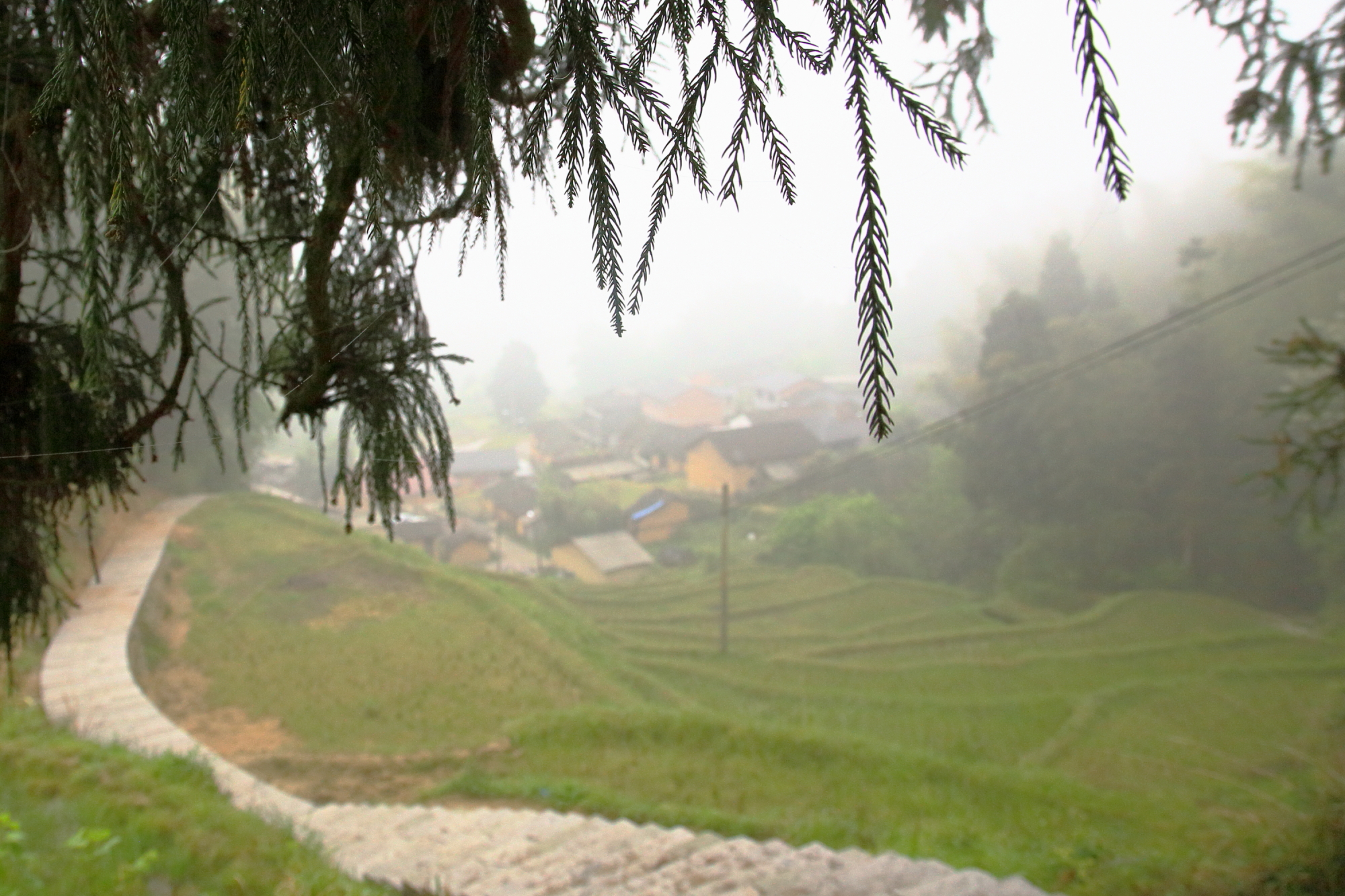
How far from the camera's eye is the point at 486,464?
25.0m

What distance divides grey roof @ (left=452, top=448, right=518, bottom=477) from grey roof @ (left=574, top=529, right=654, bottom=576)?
5213 millimetres

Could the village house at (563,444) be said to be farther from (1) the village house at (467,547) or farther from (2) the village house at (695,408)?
(1) the village house at (467,547)

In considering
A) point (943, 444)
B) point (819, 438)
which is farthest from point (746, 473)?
point (943, 444)

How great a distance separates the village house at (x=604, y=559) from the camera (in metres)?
19.0

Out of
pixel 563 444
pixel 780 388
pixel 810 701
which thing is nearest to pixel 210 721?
pixel 810 701

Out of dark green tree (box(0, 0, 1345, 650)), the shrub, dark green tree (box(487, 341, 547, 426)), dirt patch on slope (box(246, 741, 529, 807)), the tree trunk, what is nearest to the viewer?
dark green tree (box(0, 0, 1345, 650))

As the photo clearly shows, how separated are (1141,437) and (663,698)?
1224 centimetres

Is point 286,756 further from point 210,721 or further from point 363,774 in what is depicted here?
point 210,721

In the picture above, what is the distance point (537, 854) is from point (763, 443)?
20.6 m

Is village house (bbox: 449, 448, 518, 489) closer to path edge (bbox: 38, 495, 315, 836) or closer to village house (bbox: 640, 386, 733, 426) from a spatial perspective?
village house (bbox: 640, 386, 733, 426)

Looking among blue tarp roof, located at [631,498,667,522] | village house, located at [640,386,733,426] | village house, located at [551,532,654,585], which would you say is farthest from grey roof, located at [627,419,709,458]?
village house, located at [551,532,654,585]

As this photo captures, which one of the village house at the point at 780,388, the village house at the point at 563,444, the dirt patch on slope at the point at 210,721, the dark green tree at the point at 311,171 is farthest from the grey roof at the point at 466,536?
the dark green tree at the point at 311,171

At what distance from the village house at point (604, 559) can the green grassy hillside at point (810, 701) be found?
3623mm

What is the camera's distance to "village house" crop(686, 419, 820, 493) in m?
22.8
